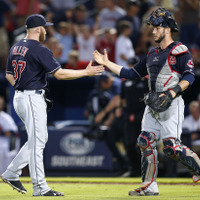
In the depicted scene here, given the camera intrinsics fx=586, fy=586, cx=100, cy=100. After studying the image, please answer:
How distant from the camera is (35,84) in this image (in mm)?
7305

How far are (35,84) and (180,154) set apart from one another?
6.49 feet

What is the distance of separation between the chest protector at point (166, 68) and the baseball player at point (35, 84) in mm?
746

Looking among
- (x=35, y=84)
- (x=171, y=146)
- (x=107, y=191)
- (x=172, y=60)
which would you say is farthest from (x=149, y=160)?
(x=35, y=84)

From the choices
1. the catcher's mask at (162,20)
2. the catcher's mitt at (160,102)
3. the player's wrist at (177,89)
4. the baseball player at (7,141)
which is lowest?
the baseball player at (7,141)

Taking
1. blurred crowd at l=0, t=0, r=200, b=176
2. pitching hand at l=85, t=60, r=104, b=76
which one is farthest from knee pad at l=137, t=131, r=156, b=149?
blurred crowd at l=0, t=0, r=200, b=176

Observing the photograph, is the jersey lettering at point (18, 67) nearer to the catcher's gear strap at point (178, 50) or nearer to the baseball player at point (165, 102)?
the baseball player at point (165, 102)

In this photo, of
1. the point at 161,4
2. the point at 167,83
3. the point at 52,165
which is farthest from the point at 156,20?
the point at 161,4

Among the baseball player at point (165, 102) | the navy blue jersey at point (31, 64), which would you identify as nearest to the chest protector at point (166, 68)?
the baseball player at point (165, 102)

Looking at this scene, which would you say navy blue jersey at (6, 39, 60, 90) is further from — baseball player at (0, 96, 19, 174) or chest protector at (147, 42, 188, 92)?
baseball player at (0, 96, 19, 174)

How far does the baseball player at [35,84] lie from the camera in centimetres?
721

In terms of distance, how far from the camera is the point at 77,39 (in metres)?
15.9

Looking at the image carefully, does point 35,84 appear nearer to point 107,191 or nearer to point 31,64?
point 31,64

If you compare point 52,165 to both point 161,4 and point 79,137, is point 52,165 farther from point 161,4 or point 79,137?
point 161,4

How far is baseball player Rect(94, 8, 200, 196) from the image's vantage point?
22.8ft
